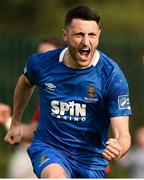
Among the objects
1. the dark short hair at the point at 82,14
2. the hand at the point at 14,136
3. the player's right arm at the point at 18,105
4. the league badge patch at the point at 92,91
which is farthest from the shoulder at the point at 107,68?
the hand at the point at 14,136

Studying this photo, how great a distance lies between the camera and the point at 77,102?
970 cm

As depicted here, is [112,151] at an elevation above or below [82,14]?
below

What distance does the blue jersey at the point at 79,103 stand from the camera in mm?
9617

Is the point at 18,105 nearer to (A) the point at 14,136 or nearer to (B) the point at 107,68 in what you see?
(A) the point at 14,136

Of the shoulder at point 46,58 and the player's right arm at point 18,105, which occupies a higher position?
the shoulder at point 46,58

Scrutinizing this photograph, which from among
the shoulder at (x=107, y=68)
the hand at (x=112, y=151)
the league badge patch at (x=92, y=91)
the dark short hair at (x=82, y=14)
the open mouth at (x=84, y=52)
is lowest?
the hand at (x=112, y=151)

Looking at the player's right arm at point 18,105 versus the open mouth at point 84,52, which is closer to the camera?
the open mouth at point 84,52

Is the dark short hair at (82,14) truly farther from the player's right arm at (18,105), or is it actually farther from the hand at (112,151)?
the hand at (112,151)

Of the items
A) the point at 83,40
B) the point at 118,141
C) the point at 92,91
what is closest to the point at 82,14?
the point at 83,40

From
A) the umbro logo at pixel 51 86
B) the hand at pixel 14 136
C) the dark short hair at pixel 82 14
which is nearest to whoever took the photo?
the dark short hair at pixel 82 14

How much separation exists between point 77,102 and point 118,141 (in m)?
0.62

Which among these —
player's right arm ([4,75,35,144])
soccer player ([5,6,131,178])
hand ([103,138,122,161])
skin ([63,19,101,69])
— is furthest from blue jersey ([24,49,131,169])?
hand ([103,138,122,161])

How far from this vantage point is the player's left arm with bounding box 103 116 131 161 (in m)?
8.93

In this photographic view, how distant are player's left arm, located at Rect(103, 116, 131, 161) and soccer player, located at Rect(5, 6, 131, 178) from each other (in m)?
0.01
